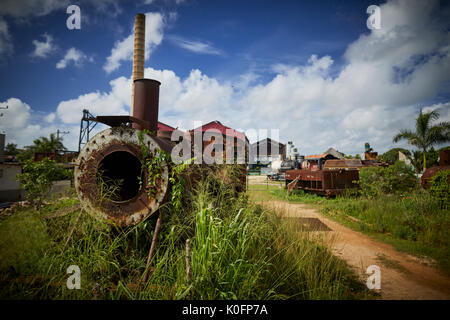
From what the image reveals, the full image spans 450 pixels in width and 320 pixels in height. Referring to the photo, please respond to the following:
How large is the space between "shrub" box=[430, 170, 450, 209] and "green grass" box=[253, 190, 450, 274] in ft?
0.54

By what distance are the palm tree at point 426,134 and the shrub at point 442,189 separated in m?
16.9

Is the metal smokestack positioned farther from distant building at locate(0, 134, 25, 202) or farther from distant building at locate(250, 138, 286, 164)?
distant building at locate(250, 138, 286, 164)

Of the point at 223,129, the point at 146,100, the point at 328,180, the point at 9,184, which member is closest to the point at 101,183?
the point at 146,100

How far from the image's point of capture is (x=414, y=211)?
6.39 meters

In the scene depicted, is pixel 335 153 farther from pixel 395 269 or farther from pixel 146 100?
pixel 146 100

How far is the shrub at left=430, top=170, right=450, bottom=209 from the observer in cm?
636

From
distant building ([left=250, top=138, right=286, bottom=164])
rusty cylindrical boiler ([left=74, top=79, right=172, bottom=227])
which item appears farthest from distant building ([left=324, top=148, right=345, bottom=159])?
rusty cylindrical boiler ([left=74, top=79, right=172, bottom=227])

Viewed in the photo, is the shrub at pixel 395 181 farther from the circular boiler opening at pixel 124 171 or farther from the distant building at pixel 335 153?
the distant building at pixel 335 153

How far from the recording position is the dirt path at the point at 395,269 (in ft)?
9.49

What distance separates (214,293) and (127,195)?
7.96 feet

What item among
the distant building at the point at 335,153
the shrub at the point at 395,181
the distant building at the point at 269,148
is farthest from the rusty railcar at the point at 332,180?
the distant building at the point at 269,148

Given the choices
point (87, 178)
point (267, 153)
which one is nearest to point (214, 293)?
point (87, 178)
